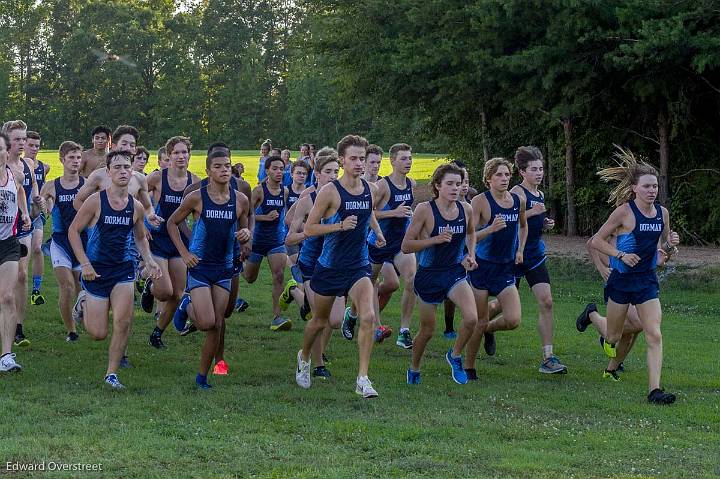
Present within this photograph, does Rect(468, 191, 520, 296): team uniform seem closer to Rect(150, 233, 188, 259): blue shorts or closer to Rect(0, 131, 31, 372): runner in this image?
Rect(150, 233, 188, 259): blue shorts

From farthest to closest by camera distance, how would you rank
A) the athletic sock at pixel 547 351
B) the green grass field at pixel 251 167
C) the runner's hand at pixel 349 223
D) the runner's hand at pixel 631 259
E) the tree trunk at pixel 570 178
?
the green grass field at pixel 251 167, the tree trunk at pixel 570 178, the athletic sock at pixel 547 351, the runner's hand at pixel 631 259, the runner's hand at pixel 349 223

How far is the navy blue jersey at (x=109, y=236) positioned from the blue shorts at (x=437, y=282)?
266 centimetres

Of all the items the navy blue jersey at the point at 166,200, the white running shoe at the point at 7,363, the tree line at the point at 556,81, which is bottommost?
the white running shoe at the point at 7,363

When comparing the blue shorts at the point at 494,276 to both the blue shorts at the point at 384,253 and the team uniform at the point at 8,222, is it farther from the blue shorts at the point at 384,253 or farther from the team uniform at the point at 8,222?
the team uniform at the point at 8,222

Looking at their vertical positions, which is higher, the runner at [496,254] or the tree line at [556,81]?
the tree line at [556,81]

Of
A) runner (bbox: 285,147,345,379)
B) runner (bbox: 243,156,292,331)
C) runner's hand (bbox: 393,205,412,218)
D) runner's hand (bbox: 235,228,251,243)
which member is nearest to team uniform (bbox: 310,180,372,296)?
runner (bbox: 285,147,345,379)

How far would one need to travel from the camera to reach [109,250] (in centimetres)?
969

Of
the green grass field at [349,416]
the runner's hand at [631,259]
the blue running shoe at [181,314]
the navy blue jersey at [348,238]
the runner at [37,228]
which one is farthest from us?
the runner at [37,228]

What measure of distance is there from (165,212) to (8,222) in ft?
7.30

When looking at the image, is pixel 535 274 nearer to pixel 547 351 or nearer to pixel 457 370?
pixel 547 351

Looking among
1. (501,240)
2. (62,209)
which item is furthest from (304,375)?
(62,209)

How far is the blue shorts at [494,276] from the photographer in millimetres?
10719

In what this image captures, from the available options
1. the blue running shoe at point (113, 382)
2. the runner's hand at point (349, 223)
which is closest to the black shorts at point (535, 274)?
the runner's hand at point (349, 223)

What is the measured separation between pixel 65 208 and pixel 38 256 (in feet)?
7.83
